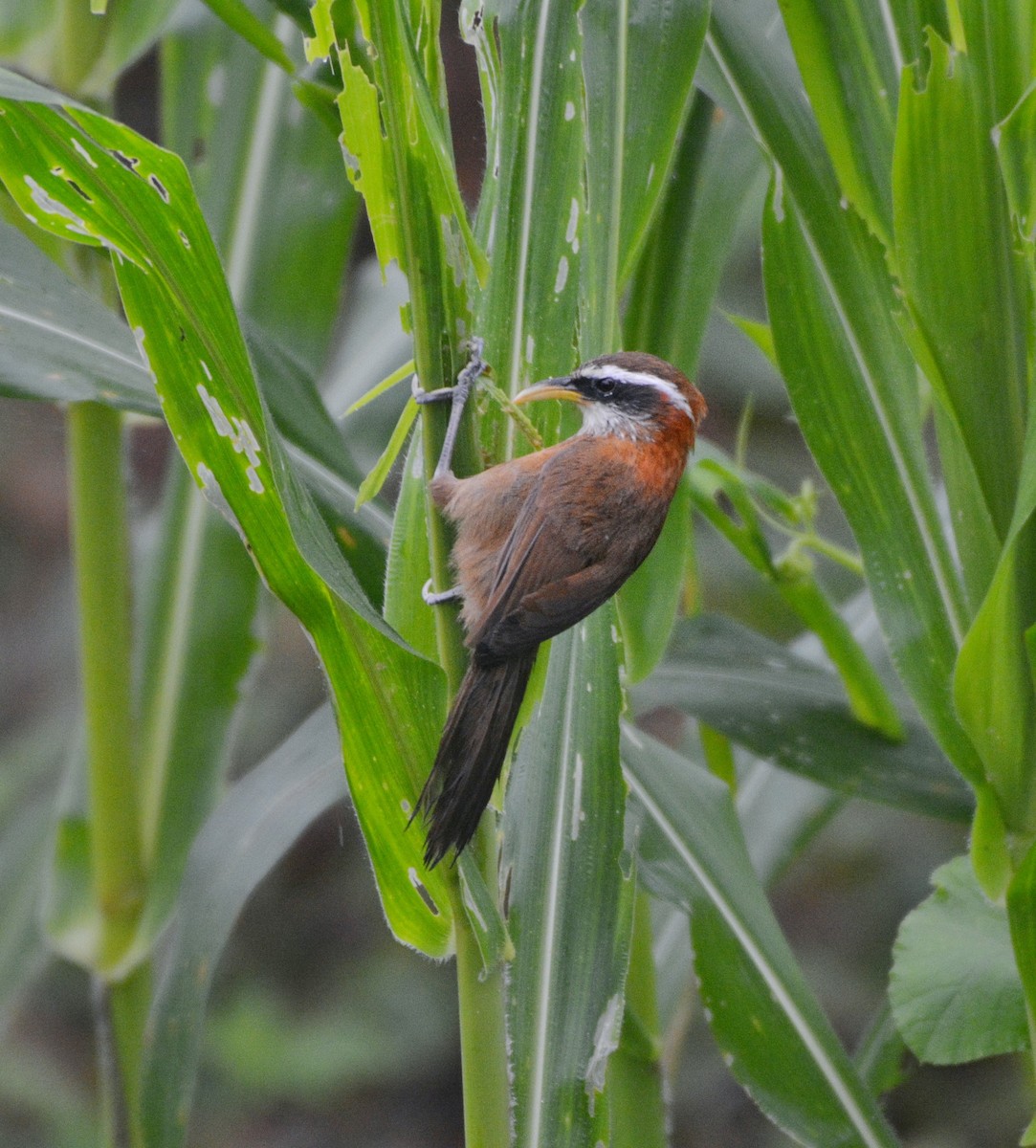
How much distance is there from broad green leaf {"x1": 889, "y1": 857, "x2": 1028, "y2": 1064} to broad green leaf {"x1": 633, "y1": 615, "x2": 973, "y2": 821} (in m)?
0.20

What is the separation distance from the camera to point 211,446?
90 cm

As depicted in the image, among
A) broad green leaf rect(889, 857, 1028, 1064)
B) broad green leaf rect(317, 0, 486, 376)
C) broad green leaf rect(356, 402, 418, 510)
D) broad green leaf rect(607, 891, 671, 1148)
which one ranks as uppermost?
broad green leaf rect(317, 0, 486, 376)

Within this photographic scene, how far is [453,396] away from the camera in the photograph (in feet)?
3.12

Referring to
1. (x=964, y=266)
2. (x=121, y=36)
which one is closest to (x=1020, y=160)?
(x=964, y=266)

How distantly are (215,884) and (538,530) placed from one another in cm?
53

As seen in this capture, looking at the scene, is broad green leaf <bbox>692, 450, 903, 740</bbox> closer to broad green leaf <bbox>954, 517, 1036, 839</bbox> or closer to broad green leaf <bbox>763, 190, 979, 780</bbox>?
broad green leaf <bbox>763, 190, 979, 780</bbox>

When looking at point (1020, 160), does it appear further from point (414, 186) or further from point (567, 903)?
point (567, 903)

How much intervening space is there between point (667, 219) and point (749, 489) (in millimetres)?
358

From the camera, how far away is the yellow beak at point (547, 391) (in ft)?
3.41

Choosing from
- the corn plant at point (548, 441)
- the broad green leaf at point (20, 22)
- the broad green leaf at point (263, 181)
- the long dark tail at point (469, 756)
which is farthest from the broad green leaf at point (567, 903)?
the broad green leaf at point (20, 22)

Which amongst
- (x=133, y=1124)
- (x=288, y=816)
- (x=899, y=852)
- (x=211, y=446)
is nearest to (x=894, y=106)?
(x=211, y=446)

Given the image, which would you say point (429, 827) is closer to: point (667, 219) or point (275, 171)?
point (667, 219)

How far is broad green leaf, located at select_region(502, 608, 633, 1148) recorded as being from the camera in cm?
106

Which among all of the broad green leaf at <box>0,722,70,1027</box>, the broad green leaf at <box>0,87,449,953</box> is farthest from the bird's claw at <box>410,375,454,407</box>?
the broad green leaf at <box>0,722,70,1027</box>
